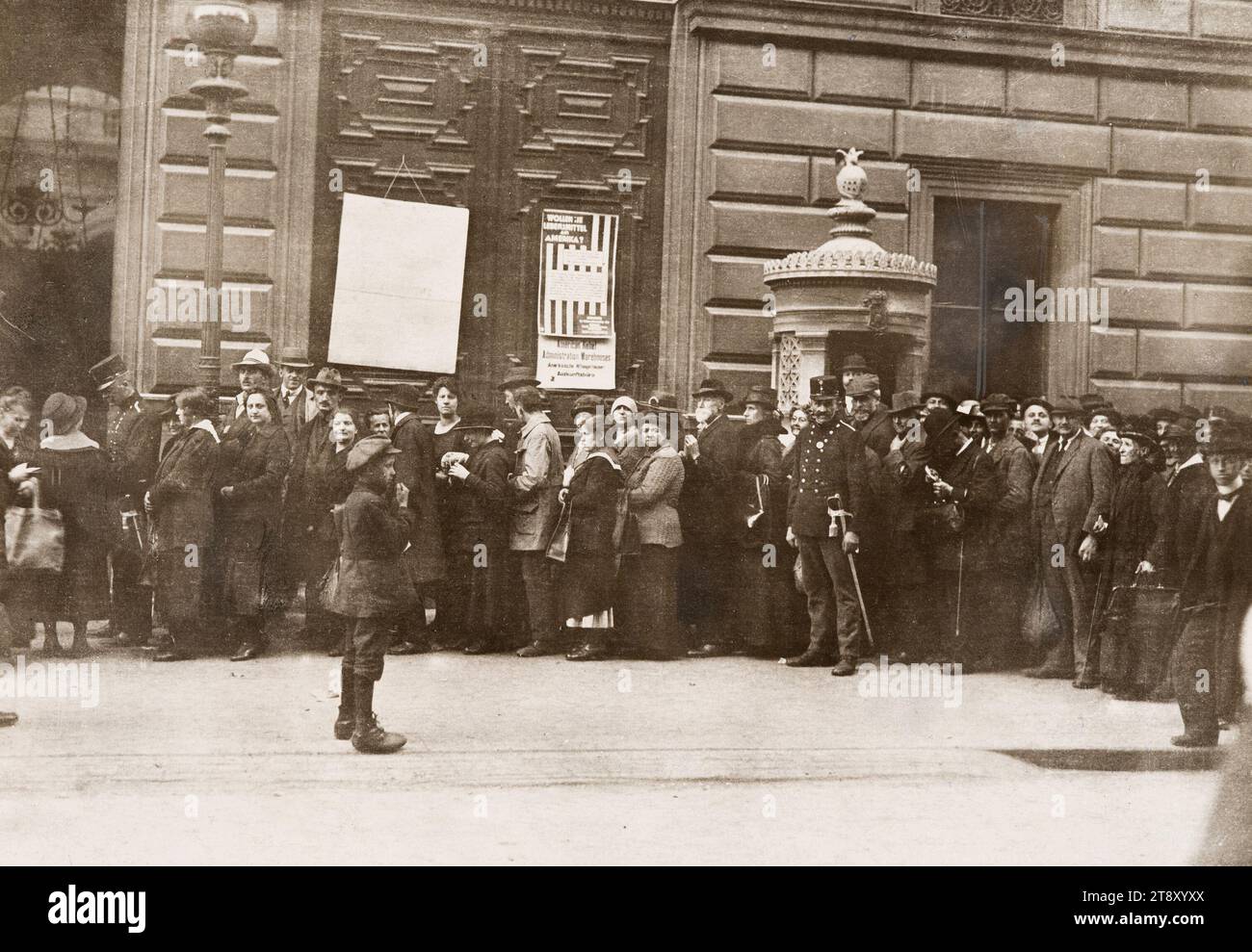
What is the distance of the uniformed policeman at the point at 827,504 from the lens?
9.76 meters

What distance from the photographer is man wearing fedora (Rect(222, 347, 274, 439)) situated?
8844 millimetres

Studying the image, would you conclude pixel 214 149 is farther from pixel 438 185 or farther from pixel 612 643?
pixel 612 643

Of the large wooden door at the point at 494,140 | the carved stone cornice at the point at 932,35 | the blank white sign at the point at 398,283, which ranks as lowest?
the blank white sign at the point at 398,283

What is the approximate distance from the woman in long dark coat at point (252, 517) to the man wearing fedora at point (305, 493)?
0.22 feet

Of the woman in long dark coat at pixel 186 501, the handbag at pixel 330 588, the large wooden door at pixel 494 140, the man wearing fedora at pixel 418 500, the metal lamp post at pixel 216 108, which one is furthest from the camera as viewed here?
the man wearing fedora at pixel 418 500

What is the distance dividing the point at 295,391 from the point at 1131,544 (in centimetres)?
548

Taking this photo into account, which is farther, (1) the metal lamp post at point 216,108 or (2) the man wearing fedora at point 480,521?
(2) the man wearing fedora at point 480,521

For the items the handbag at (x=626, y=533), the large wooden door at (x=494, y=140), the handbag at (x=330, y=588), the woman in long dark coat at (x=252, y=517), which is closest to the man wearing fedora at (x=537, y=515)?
the handbag at (x=626, y=533)

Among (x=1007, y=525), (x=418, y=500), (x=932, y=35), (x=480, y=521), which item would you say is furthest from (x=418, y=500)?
(x=932, y=35)

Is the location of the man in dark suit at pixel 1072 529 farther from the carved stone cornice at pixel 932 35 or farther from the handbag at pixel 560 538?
the handbag at pixel 560 538

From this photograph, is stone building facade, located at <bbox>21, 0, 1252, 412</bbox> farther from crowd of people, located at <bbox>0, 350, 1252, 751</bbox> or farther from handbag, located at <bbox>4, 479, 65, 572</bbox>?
handbag, located at <bbox>4, 479, 65, 572</bbox>

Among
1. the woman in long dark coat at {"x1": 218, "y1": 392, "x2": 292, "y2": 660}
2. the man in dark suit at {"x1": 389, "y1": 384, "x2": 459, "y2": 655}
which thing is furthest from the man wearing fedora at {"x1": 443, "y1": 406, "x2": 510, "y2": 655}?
the woman in long dark coat at {"x1": 218, "y1": 392, "x2": 292, "y2": 660}

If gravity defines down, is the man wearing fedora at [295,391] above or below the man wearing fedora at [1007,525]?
above
